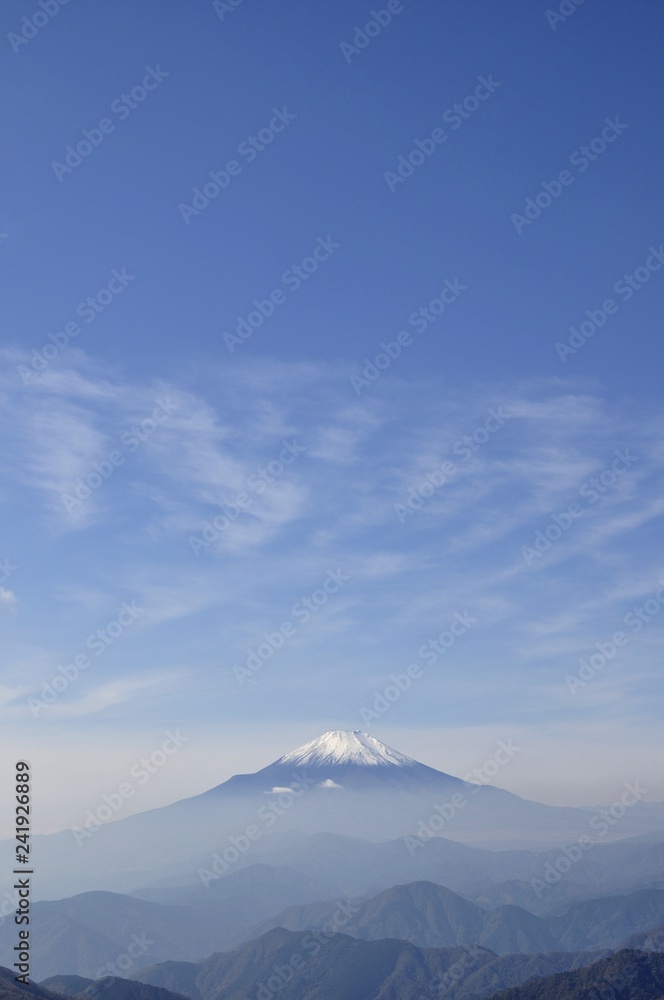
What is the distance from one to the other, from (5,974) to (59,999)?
1279cm

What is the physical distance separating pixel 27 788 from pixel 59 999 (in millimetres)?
140672

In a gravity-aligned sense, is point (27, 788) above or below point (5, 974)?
above

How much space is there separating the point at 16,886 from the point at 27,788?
8292 millimetres

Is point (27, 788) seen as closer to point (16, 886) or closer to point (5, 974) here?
point (16, 886)

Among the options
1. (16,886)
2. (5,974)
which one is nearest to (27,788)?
(16,886)

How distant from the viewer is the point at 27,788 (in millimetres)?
80188

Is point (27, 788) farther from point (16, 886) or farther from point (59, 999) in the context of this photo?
point (59, 999)

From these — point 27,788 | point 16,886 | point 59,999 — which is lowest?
point 59,999

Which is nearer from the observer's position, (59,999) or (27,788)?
(27,788)

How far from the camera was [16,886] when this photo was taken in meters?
78.6

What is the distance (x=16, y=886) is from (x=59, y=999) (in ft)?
451

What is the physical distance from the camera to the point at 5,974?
18862 cm

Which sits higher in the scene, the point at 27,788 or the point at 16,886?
the point at 27,788

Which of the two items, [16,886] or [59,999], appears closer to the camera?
[16,886]
